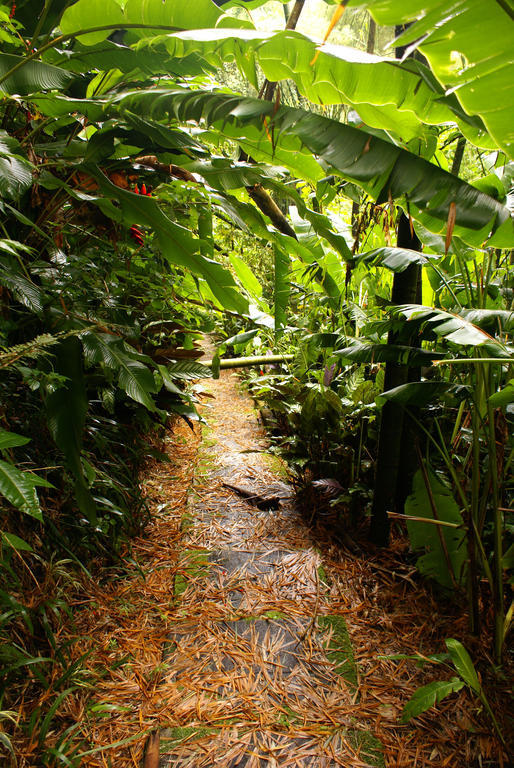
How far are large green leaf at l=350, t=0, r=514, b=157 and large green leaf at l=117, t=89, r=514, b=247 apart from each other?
0.19 metres


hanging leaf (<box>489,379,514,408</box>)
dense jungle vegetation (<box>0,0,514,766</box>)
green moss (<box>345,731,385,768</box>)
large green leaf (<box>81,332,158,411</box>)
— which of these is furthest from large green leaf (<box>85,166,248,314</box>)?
green moss (<box>345,731,385,768</box>)

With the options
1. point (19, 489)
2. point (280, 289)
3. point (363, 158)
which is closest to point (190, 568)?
point (19, 489)

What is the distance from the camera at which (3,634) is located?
1229 millimetres

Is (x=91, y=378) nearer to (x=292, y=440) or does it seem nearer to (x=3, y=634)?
(x=3, y=634)

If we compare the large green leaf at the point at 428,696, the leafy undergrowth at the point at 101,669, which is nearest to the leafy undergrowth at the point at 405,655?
the large green leaf at the point at 428,696

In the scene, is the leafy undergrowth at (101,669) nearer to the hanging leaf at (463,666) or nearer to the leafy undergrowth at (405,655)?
the leafy undergrowth at (405,655)

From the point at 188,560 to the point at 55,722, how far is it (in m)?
0.87

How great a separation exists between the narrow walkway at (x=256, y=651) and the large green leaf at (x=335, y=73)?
187cm

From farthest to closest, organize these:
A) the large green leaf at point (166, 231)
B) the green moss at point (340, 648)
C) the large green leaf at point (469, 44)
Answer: the green moss at point (340, 648)
the large green leaf at point (166, 231)
the large green leaf at point (469, 44)

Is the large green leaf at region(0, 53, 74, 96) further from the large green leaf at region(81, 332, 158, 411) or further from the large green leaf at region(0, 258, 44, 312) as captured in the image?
the large green leaf at region(81, 332, 158, 411)

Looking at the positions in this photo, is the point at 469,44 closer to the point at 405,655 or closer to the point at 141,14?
the point at 141,14

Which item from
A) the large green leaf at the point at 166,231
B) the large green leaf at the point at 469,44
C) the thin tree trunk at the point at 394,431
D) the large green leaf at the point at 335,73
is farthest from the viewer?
the thin tree trunk at the point at 394,431

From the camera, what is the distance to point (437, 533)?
1.74 meters

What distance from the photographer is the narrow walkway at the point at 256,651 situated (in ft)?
4.00
